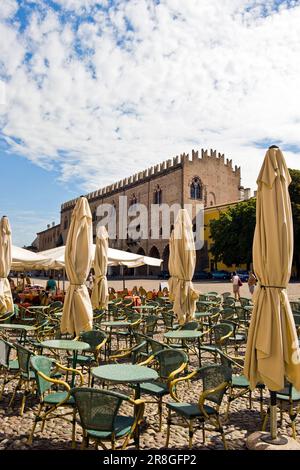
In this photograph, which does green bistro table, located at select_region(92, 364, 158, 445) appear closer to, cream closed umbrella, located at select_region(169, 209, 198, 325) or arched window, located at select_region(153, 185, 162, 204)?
cream closed umbrella, located at select_region(169, 209, 198, 325)

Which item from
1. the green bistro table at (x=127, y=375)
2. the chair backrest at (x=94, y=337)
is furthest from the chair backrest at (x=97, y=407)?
the chair backrest at (x=94, y=337)

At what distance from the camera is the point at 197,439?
3.71m

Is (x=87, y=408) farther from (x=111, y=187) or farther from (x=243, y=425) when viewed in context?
(x=111, y=187)

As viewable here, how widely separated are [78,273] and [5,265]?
9.60 feet

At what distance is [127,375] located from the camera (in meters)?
3.55

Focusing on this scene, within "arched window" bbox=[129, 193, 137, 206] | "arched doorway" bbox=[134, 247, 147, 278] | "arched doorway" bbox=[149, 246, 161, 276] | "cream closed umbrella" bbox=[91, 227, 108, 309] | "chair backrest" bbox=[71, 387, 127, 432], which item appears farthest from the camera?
"arched window" bbox=[129, 193, 137, 206]

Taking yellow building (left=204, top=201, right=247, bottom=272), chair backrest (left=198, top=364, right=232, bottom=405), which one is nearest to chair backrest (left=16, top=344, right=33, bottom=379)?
chair backrest (left=198, top=364, right=232, bottom=405)

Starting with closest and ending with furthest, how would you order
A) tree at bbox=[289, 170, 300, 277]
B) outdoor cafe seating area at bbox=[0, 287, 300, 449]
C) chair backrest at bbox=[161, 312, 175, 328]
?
outdoor cafe seating area at bbox=[0, 287, 300, 449], chair backrest at bbox=[161, 312, 175, 328], tree at bbox=[289, 170, 300, 277]

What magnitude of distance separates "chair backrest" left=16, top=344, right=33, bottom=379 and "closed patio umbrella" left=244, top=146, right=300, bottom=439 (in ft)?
7.15

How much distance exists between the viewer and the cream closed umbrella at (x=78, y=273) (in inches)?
248

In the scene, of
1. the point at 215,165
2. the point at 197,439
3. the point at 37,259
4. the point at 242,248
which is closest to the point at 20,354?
the point at 197,439

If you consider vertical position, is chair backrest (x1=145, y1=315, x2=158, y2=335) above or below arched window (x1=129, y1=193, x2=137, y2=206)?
below

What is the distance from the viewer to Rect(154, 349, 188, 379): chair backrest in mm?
4289
